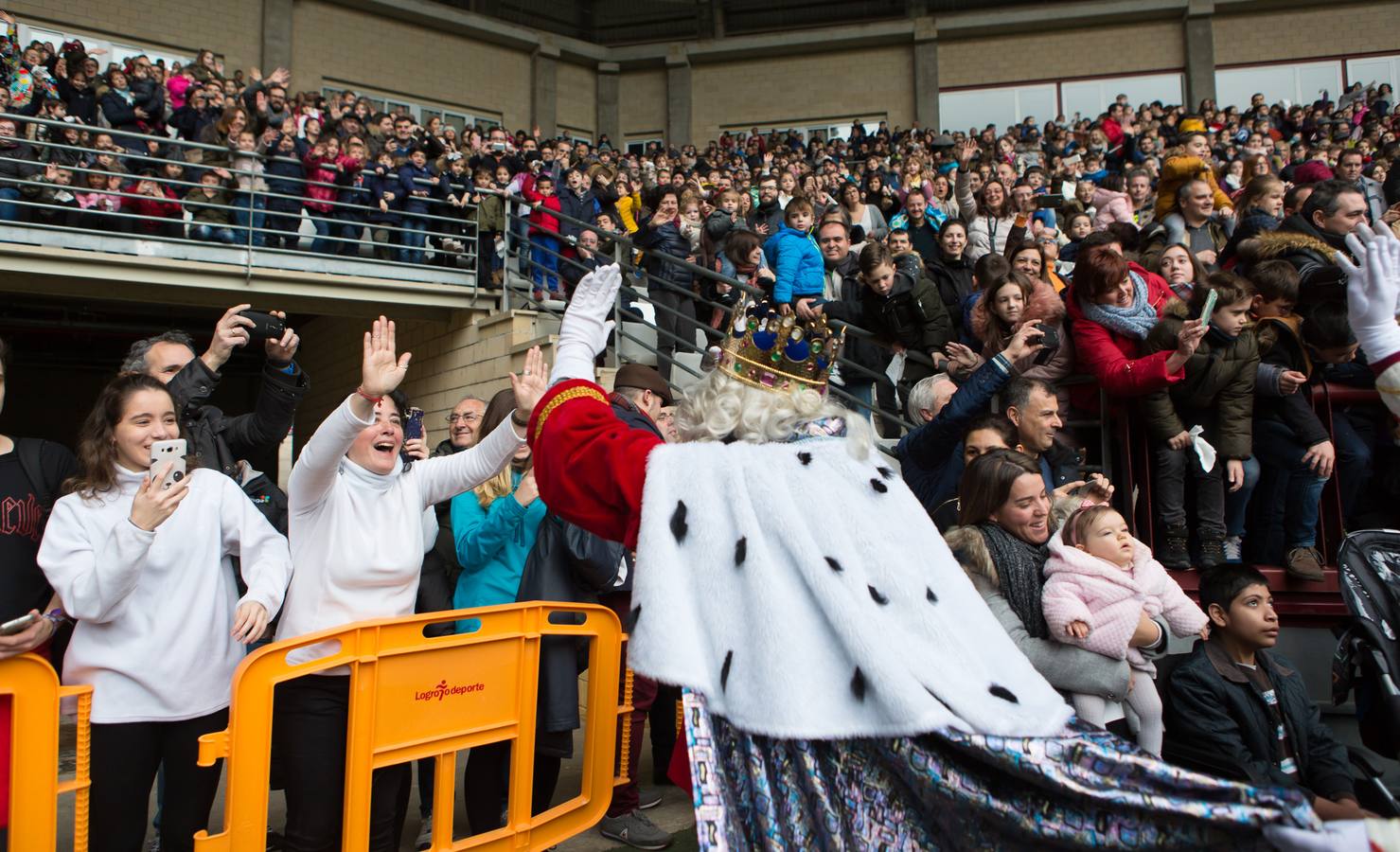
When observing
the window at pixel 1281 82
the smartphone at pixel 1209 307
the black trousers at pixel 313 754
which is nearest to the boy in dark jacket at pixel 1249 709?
the smartphone at pixel 1209 307

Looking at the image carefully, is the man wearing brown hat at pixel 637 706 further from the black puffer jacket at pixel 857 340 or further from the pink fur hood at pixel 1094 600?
the black puffer jacket at pixel 857 340

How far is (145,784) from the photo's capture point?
278 centimetres

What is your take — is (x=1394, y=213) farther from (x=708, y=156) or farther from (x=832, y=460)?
(x=708, y=156)

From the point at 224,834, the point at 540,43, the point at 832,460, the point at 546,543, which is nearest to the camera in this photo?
the point at 832,460

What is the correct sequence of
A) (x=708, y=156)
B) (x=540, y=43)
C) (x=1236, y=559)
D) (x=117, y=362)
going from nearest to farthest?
(x=1236, y=559), (x=117, y=362), (x=708, y=156), (x=540, y=43)

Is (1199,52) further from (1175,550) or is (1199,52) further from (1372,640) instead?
(1372,640)

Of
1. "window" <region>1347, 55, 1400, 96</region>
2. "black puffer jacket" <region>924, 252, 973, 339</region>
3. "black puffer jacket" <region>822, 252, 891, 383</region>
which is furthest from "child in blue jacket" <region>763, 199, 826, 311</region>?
"window" <region>1347, 55, 1400, 96</region>

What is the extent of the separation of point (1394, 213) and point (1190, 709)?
15.1 ft

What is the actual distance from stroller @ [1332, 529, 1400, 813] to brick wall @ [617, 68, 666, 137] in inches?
893

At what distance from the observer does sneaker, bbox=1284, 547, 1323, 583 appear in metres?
4.20

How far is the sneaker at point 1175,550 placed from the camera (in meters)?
4.36

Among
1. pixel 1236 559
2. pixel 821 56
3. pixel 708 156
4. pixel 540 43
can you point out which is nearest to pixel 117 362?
pixel 708 156

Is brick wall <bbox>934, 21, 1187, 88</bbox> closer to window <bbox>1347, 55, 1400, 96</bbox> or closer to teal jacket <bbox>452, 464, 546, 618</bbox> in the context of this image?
window <bbox>1347, 55, 1400, 96</bbox>

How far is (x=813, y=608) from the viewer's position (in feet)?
7.16
